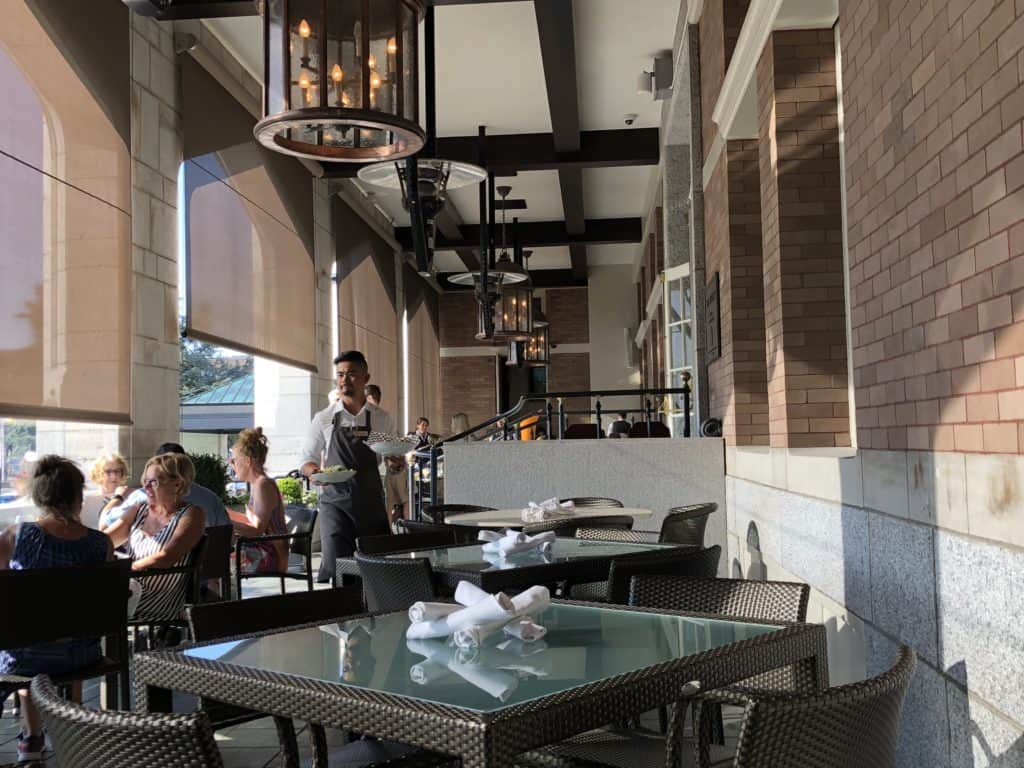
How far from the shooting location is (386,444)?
15.9ft

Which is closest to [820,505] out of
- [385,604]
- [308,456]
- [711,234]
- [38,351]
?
[385,604]

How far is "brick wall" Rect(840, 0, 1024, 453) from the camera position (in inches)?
83.8

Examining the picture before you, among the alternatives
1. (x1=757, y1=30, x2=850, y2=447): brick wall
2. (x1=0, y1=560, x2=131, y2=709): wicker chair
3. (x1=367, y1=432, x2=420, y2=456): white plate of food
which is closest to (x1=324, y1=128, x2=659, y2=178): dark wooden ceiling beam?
(x1=757, y1=30, x2=850, y2=447): brick wall

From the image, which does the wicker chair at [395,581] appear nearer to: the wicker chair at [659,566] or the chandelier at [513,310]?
the wicker chair at [659,566]

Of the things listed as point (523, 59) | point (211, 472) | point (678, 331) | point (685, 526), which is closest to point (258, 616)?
point (685, 526)

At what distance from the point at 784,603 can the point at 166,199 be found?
21.1 ft

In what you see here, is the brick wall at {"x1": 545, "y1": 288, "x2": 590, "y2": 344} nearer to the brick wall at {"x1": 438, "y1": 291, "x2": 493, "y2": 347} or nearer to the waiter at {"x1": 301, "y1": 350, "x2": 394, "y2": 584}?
the brick wall at {"x1": 438, "y1": 291, "x2": 493, "y2": 347}

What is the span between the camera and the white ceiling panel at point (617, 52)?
8.51 m

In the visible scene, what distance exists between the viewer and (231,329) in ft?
30.7

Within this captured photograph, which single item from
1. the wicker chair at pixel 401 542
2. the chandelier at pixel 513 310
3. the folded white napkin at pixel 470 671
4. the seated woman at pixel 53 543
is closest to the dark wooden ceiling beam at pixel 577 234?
the chandelier at pixel 513 310

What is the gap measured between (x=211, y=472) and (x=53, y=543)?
4403mm

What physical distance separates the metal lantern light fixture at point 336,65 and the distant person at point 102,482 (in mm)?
3590

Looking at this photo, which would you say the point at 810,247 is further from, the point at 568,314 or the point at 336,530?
the point at 568,314

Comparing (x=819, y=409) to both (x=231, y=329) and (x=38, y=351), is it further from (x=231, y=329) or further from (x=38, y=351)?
(x=231, y=329)
